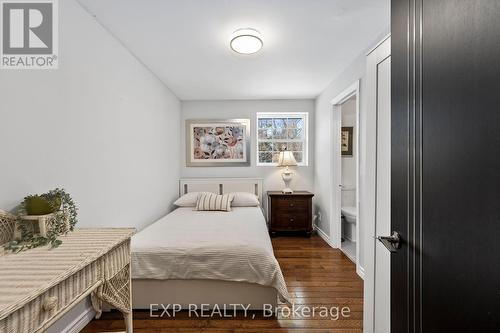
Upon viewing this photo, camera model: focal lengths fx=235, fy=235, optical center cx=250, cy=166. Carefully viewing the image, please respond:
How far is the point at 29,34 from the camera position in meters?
1.53

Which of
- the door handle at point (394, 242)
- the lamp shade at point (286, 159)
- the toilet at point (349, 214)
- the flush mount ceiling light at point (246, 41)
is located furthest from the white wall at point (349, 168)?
the door handle at point (394, 242)

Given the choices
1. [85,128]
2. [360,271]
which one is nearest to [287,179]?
[360,271]

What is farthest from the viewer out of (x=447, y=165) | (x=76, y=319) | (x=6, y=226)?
(x=76, y=319)

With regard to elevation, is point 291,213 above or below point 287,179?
below

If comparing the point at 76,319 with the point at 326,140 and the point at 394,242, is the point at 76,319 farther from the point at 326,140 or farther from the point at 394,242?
the point at 326,140

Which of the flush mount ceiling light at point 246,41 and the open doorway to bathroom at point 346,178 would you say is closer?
the flush mount ceiling light at point 246,41

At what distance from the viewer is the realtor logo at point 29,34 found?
1.38m

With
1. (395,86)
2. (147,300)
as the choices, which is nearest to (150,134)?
(147,300)

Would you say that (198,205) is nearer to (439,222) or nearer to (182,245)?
(182,245)

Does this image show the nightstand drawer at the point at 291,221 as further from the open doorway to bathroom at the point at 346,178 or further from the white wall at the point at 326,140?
the open doorway to bathroom at the point at 346,178

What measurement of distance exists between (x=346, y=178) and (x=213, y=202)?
94.6 inches

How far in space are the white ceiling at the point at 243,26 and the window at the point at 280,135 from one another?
1068mm

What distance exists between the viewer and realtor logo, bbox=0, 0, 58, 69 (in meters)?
1.38

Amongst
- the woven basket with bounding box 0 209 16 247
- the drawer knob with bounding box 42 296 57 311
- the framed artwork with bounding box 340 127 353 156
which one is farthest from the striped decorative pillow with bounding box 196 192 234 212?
the drawer knob with bounding box 42 296 57 311
